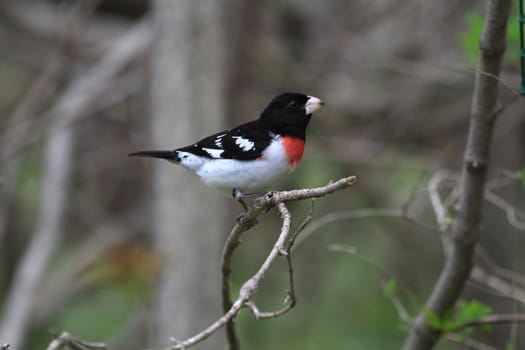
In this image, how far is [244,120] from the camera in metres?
6.42

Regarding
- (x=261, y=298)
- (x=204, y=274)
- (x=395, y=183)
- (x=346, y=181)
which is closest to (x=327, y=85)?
(x=395, y=183)

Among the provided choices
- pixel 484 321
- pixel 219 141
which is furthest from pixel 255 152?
pixel 484 321

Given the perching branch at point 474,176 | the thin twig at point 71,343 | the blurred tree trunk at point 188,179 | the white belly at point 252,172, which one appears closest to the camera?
the thin twig at point 71,343

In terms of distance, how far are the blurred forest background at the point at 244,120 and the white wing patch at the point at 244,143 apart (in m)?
Result: 1.49

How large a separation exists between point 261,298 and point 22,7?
3628 millimetres

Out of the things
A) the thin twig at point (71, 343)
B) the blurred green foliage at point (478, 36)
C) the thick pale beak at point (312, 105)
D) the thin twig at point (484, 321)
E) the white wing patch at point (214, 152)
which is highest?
the blurred green foliage at point (478, 36)

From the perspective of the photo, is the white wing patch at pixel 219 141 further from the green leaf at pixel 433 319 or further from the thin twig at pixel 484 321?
the thin twig at pixel 484 321

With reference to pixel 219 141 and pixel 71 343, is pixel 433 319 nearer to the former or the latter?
pixel 219 141

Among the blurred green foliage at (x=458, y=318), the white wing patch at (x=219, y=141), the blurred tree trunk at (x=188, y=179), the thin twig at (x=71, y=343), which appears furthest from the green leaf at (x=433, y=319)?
the blurred tree trunk at (x=188, y=179)

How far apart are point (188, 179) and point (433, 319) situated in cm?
241

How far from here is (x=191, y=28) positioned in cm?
505

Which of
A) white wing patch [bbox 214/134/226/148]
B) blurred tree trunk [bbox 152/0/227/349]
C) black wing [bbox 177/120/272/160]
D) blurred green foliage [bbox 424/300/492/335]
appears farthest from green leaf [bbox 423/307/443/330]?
blurred tree trunk [bbox 152/0/227/349]

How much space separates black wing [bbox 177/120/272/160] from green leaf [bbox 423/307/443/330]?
999 mm

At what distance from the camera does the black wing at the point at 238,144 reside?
3490 mm
